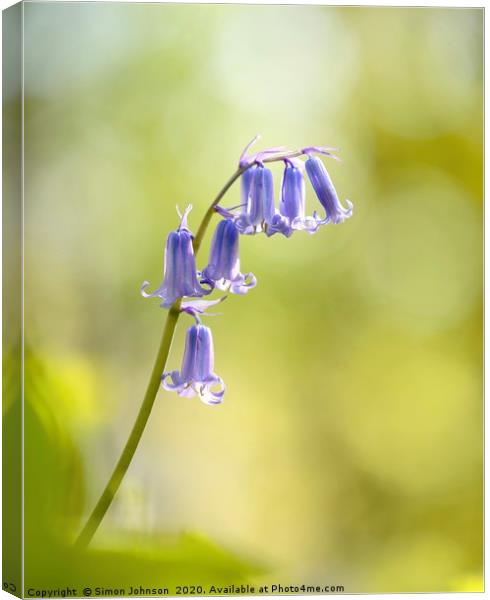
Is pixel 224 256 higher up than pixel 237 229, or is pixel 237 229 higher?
pixel 237 229

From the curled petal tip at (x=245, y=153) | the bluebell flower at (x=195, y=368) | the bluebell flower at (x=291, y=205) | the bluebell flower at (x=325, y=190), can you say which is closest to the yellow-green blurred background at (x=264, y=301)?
the curled petal tip at (x=245, y=153)

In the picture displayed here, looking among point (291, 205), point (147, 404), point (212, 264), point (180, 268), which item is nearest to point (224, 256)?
point (212, 264)

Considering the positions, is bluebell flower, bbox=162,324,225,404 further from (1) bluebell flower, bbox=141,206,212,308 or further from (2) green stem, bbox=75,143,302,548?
(1) bluebell flower, bbox=141,206,212,308

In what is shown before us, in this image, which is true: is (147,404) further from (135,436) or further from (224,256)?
(224,256)

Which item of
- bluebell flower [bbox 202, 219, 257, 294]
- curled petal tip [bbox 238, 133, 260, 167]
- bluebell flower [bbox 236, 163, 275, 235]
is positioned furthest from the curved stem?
curled petal tip [bbox 238, 133, 260, 167]

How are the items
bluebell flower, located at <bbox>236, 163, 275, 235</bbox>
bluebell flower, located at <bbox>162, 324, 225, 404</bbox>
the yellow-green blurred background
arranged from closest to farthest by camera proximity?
bluebell flower, located at <bbox>236, 163, 275, 235</bbox>
bluebell flower, located at <bbox>162, 324, 225, 404</bbox>
the yellow-green blurred background

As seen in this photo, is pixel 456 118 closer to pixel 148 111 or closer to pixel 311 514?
pixel 148 111
